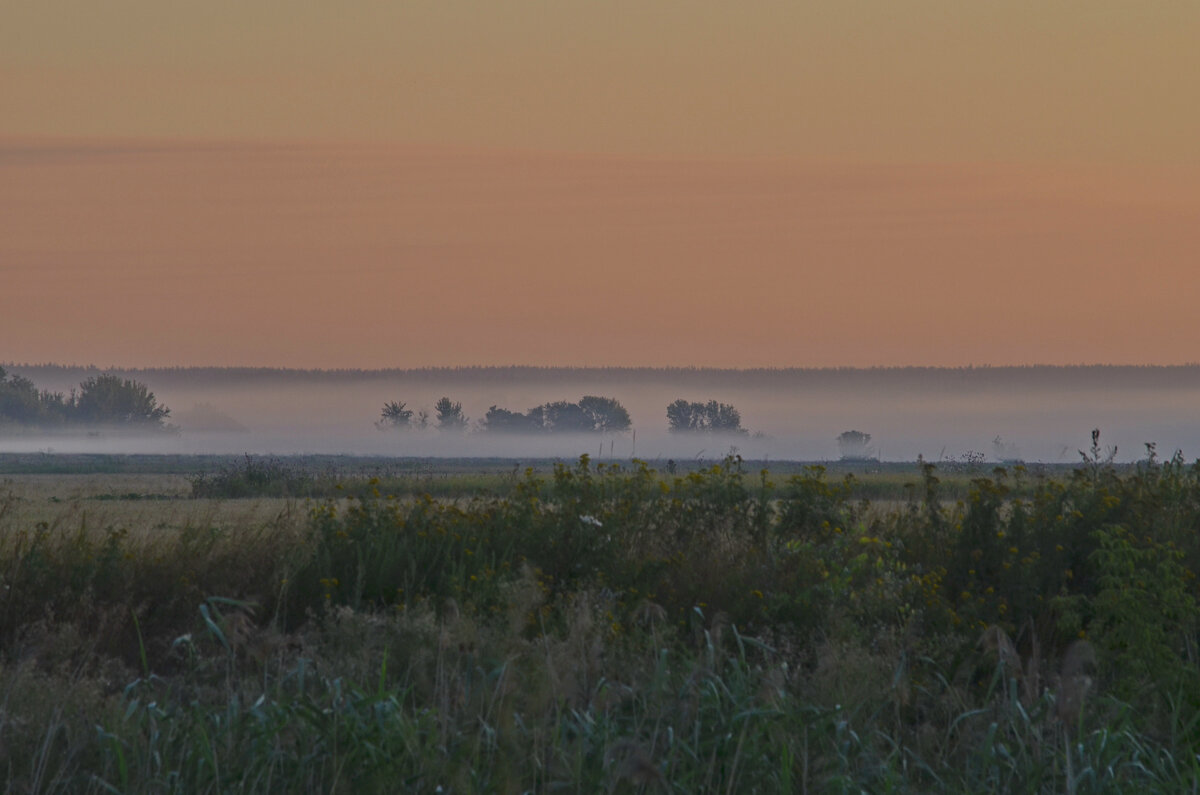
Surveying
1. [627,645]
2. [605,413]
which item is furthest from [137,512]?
[605,413]

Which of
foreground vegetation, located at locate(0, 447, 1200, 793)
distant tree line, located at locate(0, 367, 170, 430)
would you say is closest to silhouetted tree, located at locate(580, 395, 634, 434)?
distant tree line, located at locate(0, 367, 170, 430)

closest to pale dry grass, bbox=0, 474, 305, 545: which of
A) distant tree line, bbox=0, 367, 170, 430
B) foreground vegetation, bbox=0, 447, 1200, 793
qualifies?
foreground vegetation, bbox=0, 447, 1200, 793

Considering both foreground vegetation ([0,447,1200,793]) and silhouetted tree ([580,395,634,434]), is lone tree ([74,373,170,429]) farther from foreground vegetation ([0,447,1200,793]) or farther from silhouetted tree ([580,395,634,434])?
foreground vegetation ([0,447,1200,793])

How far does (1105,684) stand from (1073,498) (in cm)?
355

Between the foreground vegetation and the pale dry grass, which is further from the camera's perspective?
the pale dry grass

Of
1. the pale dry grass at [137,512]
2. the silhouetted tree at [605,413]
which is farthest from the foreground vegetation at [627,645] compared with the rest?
the silhouetted tree at [605,413]

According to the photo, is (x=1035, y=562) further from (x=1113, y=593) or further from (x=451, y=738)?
(x=451, y=738)

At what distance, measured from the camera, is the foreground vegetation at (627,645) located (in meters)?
7.05

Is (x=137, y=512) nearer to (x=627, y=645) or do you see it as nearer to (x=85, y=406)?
(x=627, y=645)

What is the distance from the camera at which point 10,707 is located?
26.3 ft

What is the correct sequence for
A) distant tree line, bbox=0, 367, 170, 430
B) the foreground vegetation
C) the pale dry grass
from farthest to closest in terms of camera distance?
distant tree line, bbox=0, 367, 170, 430, the pale dry grass, the foreground vegetation

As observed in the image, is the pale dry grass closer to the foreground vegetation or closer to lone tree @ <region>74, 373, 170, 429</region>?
the foreground vegetation

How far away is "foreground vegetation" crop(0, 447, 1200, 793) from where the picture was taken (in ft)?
23.1

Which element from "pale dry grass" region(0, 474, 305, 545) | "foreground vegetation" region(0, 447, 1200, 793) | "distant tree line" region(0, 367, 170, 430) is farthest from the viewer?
"distant tree line" region(0, 367, 170, 430)
